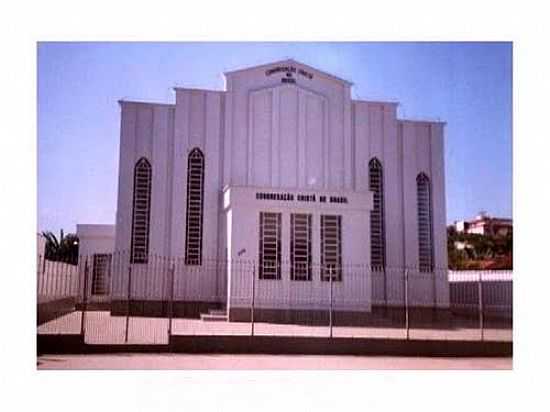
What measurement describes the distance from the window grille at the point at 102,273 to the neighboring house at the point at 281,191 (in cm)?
29

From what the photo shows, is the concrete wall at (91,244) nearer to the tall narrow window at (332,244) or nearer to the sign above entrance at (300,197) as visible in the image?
the sign above entrance at (300,197)

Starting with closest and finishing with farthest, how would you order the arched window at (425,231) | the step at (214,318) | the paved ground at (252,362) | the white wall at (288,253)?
the paved ground at (252,362) < the step at (214,318) < the white wall at (288,253) < the arched window at (425,231)

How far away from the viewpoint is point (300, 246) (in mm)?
15359

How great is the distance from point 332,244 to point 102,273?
5.16 meters

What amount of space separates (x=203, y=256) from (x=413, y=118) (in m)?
5.94

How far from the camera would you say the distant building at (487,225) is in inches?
453

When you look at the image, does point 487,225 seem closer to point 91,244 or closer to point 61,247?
point 61,247

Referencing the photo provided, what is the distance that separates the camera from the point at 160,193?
1631 centimetres

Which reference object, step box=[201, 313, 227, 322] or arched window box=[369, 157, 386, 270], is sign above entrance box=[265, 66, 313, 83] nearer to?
arched window box=[369, 157, 386, 270]

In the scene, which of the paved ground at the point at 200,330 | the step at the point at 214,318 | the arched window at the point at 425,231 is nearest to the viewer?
the paved ground at the point at 200,330

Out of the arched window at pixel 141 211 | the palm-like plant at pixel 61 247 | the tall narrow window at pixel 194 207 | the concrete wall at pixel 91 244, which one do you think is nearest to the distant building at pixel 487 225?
the tall narrow window at pixel 194 207
